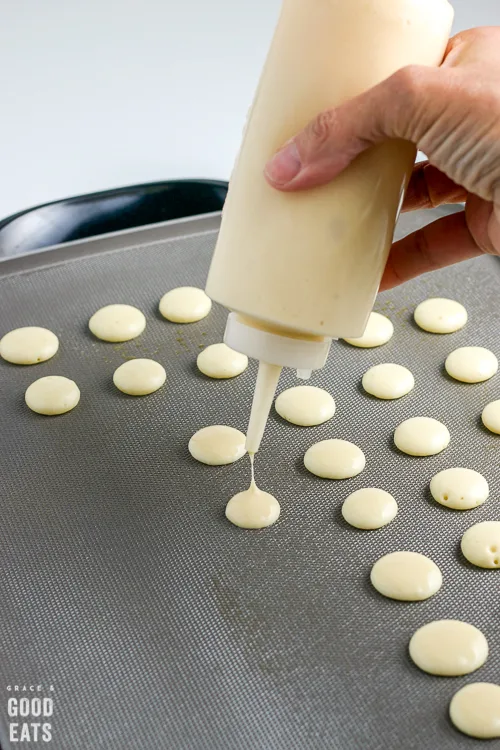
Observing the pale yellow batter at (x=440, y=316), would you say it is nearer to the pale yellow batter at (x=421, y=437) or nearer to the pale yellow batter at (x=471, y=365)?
the pale yellow batter at (x=471, y=365)

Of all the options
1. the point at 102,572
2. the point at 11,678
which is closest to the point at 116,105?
the point at 102,572

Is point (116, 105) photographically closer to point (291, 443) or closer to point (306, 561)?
point (291, 443)

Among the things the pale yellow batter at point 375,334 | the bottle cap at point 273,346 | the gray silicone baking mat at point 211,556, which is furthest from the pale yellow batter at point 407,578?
the pale yellow batter at point 375,334

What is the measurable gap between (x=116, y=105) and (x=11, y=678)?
124cm

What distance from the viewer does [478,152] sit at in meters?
0.68

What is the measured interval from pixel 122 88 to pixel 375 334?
88 cm

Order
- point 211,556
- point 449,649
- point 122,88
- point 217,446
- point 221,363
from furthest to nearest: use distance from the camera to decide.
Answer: point 122,88 < point 221,363 < point 217,446 < point 211,556 < point 449,649

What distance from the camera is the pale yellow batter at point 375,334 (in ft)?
3.63

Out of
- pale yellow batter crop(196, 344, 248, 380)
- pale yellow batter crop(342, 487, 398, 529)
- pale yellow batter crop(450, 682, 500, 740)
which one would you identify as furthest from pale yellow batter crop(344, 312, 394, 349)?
pale yellow batter crop(450, 682, 500, 740)

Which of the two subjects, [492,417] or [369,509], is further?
[492,417]

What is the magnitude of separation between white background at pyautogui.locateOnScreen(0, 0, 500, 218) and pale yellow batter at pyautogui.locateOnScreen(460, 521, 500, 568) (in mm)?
1082

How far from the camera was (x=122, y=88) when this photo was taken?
5.60 feet

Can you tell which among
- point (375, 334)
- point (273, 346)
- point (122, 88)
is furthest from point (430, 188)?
point (122, 88)

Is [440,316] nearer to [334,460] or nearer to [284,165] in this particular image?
[334,460]
